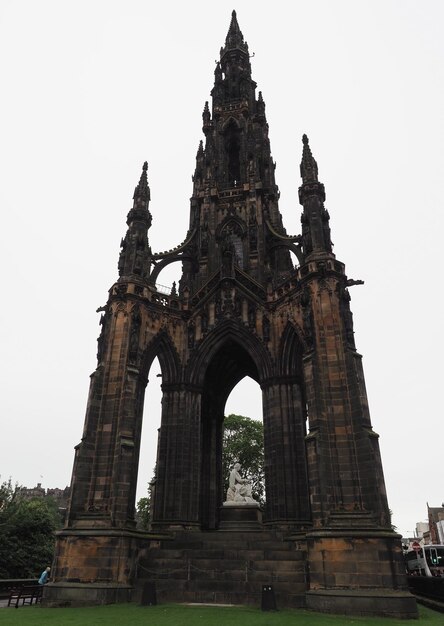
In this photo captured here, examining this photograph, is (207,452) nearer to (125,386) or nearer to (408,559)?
(125,386)

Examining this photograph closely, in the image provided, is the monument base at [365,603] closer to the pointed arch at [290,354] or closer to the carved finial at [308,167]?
the pointed arch at [290,354]

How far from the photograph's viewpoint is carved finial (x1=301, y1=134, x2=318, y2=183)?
21.2 m

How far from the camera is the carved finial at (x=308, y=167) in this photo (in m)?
Answer: 21.2

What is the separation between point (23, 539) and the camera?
954 inches

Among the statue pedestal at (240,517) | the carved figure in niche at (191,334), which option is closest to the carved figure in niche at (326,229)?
the carved figure in niche at (191,334)

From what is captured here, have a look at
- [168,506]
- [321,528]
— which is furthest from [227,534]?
[321,528]

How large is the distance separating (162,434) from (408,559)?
19144 mm

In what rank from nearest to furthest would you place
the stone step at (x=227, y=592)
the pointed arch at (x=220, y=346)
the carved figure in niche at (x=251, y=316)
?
the stone step at (x=227, y=592) < the pointed arch at (x=220, y=346) < the carved figure in niche at (x=251, y=316)

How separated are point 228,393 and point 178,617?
1587 centimetres

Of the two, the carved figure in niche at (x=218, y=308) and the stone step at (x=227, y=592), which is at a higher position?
the carved figure in niche at (x=218, y=308)

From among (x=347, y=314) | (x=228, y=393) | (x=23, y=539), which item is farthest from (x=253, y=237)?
(x=23, y=539)

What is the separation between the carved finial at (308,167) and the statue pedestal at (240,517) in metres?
14.7

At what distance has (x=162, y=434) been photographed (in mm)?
20578

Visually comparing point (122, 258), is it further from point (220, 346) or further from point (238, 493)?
point (238, 493)
